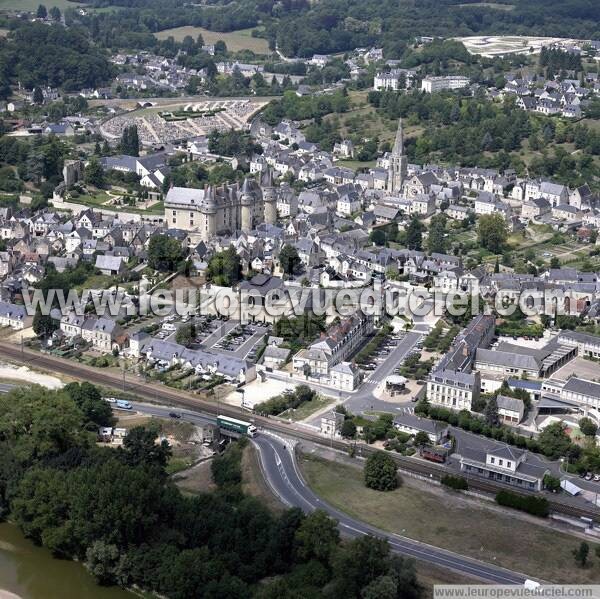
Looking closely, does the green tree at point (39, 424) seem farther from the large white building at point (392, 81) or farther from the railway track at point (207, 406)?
the large white building at point (392, 81)

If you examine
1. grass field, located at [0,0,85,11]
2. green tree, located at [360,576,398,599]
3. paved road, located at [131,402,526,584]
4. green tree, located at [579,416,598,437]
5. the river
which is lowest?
the river

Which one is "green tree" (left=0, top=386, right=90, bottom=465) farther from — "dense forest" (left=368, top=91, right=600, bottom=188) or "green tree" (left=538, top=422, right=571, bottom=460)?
"dense forest" (left=368, top=91, right=600, bottom=188)

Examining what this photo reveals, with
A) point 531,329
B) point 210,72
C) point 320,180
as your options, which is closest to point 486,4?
point 210,72

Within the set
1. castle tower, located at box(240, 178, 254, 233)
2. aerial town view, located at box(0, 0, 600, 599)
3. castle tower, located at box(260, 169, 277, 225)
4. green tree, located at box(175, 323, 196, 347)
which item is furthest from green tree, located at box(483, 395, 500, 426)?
castle tower, located at box(260, 169, 277, 225)

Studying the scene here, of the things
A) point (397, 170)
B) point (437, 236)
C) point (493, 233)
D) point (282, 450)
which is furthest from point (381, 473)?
point (397, 170)

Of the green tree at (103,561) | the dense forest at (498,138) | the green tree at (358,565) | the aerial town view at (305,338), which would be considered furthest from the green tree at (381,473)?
the dense forest at (498,138)

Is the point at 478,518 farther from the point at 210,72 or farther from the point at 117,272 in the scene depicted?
the point at 210,72
